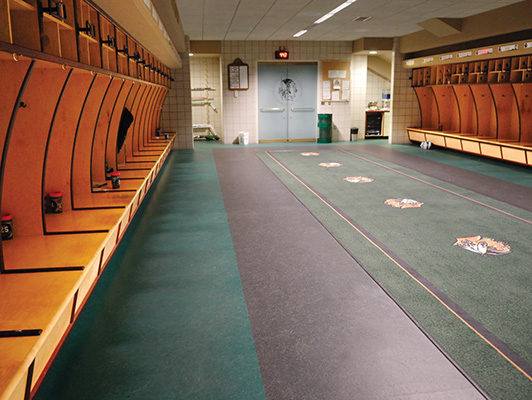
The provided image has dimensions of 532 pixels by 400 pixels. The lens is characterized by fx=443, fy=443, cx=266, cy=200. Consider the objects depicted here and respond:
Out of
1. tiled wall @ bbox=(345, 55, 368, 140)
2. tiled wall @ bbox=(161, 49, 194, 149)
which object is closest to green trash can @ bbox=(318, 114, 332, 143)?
tiled wall @ bbox=(345, 55, 368, 140)

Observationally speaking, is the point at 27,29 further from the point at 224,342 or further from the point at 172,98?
the point at 172,98

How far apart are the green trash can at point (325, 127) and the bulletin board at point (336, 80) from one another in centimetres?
64

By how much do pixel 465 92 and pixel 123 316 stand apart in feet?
31.3

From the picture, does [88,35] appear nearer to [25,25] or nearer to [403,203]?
[25,25]

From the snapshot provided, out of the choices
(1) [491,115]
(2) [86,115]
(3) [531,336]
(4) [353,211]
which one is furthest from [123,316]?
(1) [491,115]

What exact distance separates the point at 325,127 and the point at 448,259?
944cm

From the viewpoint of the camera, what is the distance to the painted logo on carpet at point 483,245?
368 cm

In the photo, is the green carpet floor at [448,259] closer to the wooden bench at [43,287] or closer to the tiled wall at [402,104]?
the wooden bench at [43,287]

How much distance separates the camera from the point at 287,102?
12.9 metres

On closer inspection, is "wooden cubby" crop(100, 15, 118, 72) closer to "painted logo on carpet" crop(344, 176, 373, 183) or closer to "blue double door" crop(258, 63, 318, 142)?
"painted logo on carpet" crop(344, 176, 373, 183)

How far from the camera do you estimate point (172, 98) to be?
36.7 ft

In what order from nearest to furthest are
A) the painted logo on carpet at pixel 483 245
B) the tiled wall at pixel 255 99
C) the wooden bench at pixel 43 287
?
the wooden bench at pixel 43 287 → the painted logo on carpet at pixel 483 245 → the tiled wall at pixel 255 99

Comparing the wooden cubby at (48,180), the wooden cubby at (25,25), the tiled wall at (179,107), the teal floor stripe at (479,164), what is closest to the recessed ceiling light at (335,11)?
the teal floor stripe at (479,164)

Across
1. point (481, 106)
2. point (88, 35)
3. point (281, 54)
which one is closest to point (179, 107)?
point (281, 54)
